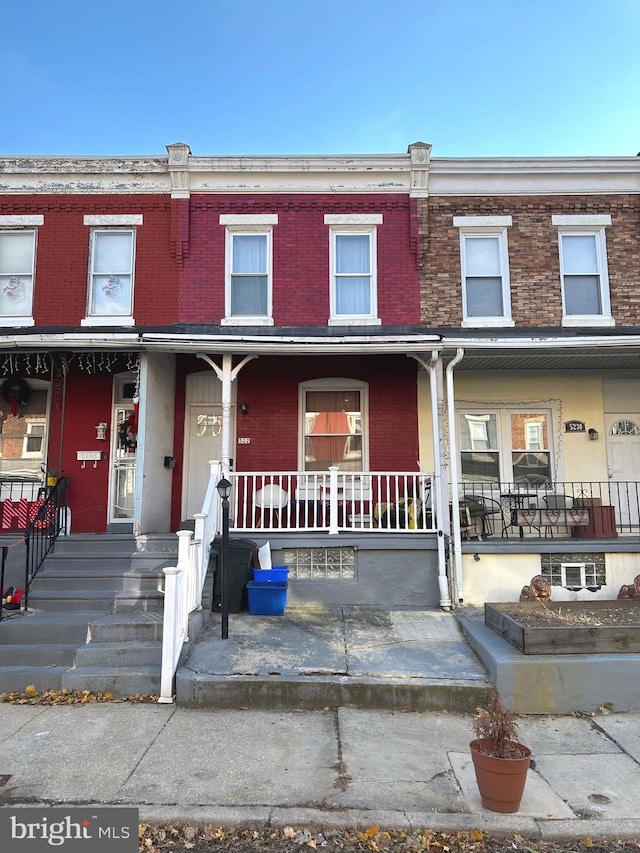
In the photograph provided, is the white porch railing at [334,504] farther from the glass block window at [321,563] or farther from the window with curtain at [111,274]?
the window with curtain at [111,274]

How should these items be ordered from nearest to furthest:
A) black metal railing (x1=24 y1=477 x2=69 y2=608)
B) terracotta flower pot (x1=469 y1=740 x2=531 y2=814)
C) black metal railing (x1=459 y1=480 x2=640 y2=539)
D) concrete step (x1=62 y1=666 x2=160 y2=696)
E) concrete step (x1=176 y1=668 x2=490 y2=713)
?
terracotta flower pot (x1=469 y1=740 x2=531 y2=814) < concrete step (x1=176 y1=668 x2=490 y2=713) < concrete step (x1=62 y1=666 x2=160 y2=696) < black metal railing (x1=24 y1=477 x2=69 y2=608) < black metal railing (x1=459 y1=480 x2=640 y2=539)

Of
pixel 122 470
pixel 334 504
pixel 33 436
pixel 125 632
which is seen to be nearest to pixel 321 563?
pixel 334 504

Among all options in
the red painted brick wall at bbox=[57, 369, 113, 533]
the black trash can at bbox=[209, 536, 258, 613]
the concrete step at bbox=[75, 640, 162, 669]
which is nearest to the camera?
the concrete step at bbox=[75, 640, 162, 669]

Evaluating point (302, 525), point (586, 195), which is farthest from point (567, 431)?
point (302, 525)

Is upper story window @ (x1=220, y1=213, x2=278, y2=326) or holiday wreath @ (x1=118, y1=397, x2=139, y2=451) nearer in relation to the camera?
holiday wreath @ (x1=118, y1=397, x2=139, y2=451)

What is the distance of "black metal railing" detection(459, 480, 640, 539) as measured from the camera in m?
8.54

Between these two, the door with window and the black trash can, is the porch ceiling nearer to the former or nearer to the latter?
the black trash can

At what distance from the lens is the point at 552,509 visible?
Result: 8.31 meters

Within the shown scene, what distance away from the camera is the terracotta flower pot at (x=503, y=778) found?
3.59m

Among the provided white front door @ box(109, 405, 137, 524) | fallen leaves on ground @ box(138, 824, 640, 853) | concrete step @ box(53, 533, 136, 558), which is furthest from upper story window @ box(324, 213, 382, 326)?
fallen leaves on ground @ box(138, 824, 640, 853)

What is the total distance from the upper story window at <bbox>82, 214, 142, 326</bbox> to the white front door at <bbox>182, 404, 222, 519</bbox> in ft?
6.96

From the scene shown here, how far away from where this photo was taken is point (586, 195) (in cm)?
1060

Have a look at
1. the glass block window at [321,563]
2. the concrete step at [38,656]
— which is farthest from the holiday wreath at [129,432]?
the concrete step at [38,656]

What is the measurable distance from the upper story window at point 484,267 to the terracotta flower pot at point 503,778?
7.94 metres
